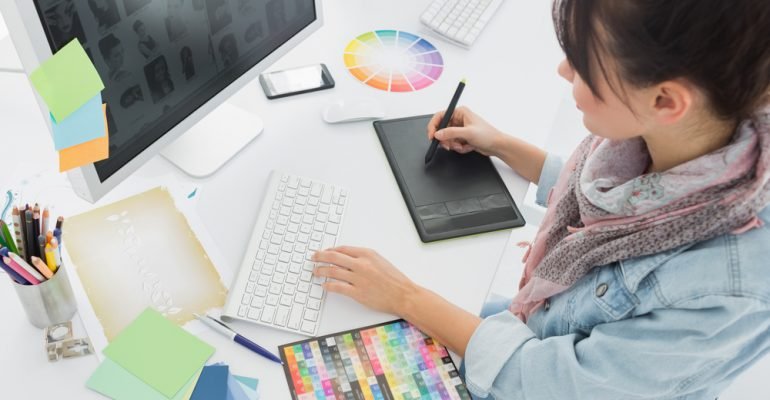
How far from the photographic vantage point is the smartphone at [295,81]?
1.13 m

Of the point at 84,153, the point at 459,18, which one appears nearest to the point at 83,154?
the point at 84,153

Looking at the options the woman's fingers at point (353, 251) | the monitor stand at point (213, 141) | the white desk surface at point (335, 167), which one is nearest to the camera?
the white desk surface at point (335, 167)

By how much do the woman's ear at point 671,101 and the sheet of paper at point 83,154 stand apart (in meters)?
0.58

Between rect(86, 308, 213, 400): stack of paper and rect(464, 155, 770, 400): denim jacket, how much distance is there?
330 mm

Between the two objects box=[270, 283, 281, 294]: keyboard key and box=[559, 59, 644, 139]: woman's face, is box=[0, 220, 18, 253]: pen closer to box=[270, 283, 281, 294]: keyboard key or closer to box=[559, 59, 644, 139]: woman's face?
box=[270, 283, 281, 294]: keyboard key

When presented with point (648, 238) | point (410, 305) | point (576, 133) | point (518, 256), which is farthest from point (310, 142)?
point (576, 133)

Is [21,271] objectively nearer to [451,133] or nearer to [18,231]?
[18,231]

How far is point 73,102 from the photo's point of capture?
0.66 metres

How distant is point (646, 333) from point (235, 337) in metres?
0.47

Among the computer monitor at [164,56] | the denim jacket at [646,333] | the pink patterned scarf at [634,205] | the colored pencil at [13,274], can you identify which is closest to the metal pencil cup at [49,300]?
the colored pencil at [13,274]

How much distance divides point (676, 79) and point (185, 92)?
61 centimetres

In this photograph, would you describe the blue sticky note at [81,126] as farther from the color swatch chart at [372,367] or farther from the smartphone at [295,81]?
the smartphone at [295,81]

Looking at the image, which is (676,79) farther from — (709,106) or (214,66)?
(214,66)

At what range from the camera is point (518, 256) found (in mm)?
1587
